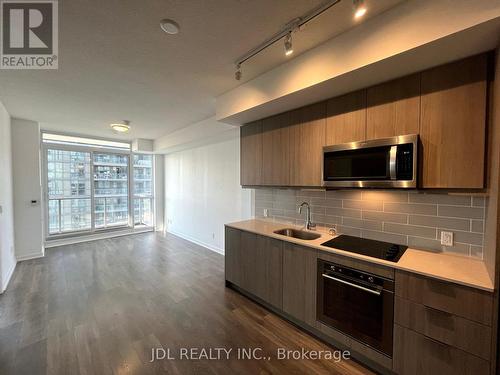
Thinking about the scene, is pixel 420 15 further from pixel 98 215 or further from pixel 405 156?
pixel 98 215

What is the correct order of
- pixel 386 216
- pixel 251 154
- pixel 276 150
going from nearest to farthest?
pixel 386 216 → pixel 276 150 → pixel 251 154

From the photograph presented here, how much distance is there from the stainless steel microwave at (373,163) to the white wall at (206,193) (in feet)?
6.26

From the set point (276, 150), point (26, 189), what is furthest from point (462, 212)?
point (26, 189)

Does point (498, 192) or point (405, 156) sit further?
point (405, 156)

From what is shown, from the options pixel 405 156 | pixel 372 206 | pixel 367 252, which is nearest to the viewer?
pixel 405 156

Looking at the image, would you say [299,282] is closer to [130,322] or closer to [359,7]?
[130,322]

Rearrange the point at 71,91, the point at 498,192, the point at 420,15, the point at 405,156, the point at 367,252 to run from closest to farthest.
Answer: the point at 498,192
the point at 420,15
the point at 405,156
the point at 367,252
the point at 71,91

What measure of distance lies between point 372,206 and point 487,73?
4.32 ft

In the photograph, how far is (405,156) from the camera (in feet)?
5.61

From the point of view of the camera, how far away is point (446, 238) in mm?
1825

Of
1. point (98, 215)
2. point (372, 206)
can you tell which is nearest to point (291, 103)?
point (372, 206)

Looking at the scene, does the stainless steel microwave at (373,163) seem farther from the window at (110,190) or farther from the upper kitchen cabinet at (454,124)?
the window at (110,190)

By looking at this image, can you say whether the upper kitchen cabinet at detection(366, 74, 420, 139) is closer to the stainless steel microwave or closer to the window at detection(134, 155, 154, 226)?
the stainless steel microwave

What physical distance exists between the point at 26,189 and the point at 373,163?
606 centimetres
